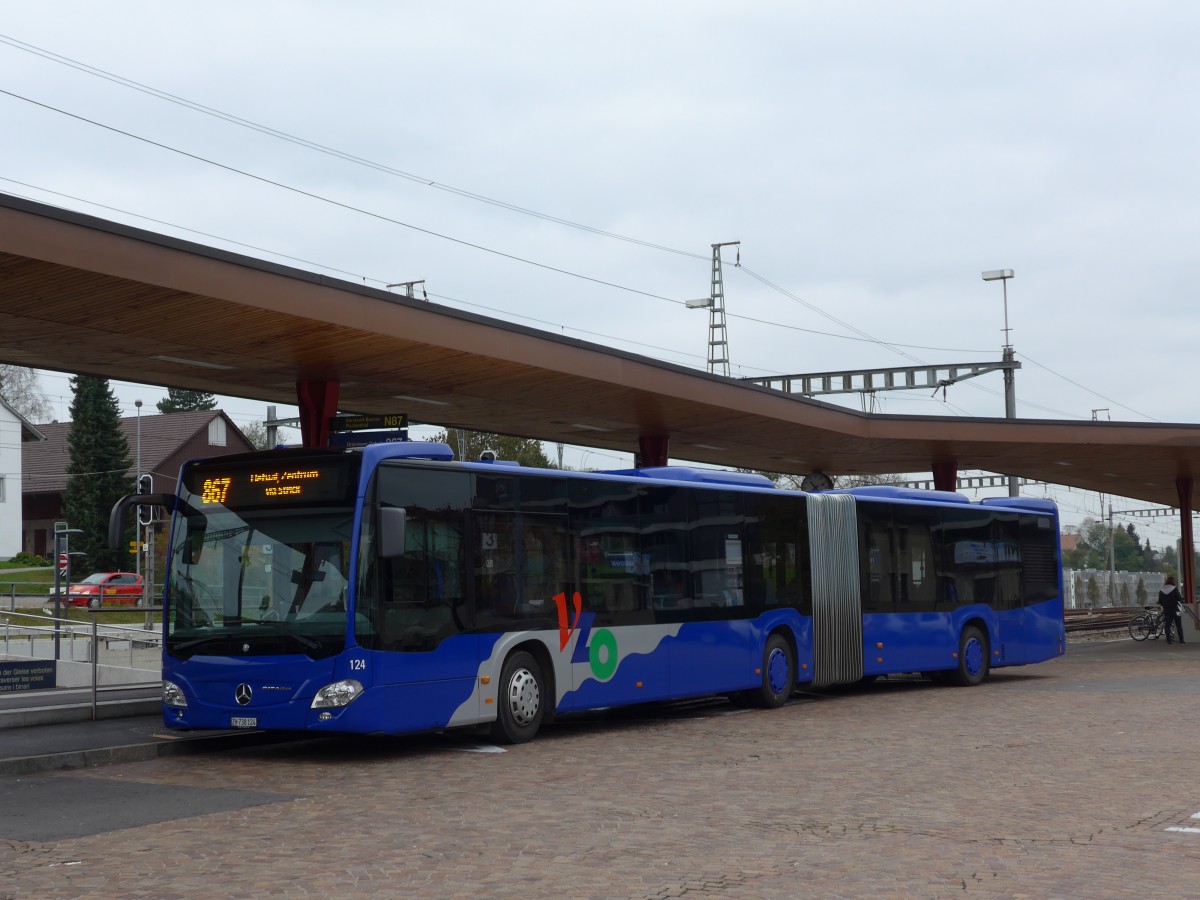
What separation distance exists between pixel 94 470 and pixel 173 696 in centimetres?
6686

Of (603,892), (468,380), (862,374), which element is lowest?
(603,892)

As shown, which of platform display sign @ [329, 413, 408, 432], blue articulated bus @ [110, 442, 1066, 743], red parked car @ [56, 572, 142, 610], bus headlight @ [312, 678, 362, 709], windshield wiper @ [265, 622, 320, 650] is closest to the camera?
bus headlight @ [312, 678, 362, 709]

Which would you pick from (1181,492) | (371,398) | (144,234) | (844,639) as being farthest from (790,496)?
(1181,492)

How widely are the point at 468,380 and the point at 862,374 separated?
20576 mm

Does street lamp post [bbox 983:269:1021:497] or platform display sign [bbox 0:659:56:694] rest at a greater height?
street lamp post [bbox 983:269:1021:497]

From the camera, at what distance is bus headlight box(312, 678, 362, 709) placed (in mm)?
13031

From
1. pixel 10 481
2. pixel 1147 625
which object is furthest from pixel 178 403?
pixel 1147 625

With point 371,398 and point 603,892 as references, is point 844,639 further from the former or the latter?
point 603,892

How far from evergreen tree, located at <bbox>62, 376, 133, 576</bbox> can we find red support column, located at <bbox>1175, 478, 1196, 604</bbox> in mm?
51206

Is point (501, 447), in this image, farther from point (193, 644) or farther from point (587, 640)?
point (193, 644)

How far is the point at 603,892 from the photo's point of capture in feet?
24.2

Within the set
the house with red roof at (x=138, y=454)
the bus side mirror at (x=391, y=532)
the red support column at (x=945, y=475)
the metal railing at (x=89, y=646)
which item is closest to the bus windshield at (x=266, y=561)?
the bus side mirror at (x=391, y=532)

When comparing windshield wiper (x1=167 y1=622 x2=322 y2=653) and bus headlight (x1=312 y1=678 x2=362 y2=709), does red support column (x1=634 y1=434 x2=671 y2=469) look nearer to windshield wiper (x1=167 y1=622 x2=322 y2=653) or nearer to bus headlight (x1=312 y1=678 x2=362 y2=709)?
windshield wiper (x1=167 y1=622 x2=322 y2=653)

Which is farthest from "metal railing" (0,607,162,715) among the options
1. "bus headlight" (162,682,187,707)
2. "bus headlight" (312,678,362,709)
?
"bus headlight" (312,678,362,709)
